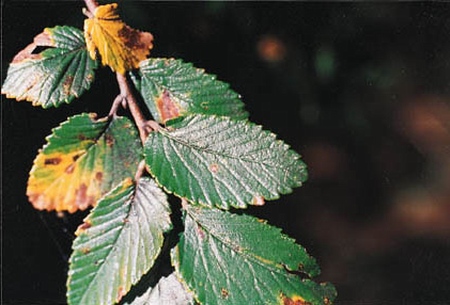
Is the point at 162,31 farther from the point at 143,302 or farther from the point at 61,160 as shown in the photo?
the point at 143,302

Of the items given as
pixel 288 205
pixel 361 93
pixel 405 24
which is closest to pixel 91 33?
pixel 405 24

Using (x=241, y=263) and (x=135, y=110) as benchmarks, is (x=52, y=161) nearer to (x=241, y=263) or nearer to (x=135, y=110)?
(x=135, y=110)

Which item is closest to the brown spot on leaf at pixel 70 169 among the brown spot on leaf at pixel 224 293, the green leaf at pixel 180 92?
the green leaf at pixel 180 92

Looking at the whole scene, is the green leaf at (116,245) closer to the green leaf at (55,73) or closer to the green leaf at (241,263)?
the green leaf at (241,263)

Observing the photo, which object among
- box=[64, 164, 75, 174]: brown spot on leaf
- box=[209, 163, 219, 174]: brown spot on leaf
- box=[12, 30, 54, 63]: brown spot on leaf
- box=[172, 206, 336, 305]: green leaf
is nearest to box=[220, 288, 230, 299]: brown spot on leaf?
box=[172, 206, 336, 305]: green leaf

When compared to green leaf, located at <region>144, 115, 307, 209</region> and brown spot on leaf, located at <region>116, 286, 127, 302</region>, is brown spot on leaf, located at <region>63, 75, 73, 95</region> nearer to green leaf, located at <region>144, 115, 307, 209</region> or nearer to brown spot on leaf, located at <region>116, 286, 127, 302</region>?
green leaf, located at <region>144, 115, 307, 209</region>

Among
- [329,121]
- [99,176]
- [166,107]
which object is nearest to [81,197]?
[99,176]
